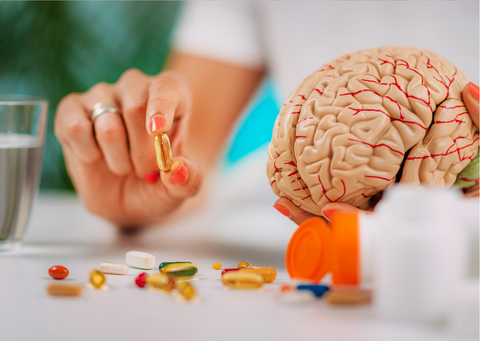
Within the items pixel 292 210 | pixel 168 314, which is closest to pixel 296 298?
pixel 168 314

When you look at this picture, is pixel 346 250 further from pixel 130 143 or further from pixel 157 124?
pixel 130 143

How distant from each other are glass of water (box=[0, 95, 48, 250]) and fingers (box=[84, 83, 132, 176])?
0.12 metres

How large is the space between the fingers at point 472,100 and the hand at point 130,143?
0.51 metres

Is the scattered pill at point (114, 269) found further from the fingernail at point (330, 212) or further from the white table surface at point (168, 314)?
the fingernail at point (330, 212)

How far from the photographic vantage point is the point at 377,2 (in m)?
1.61

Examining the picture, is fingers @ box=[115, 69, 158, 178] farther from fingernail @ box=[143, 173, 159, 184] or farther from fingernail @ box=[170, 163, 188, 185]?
fingernail @ box=[170, 163, 188, 185]

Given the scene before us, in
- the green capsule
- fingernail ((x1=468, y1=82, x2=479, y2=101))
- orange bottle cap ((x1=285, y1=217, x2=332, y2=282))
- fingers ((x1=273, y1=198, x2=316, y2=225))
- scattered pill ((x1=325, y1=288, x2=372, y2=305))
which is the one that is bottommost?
the green capsule

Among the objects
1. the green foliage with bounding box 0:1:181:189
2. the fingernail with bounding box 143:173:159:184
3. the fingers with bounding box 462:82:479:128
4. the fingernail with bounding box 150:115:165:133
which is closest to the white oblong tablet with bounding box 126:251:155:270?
the fingernail with bounding box 150:115:165:133

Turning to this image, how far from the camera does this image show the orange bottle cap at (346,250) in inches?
20.4

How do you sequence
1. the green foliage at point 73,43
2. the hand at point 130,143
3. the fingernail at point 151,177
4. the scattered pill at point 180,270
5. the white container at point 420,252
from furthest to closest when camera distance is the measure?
the green foliage at point 73,43 → the fingernail at point 151,177 → the hand at point 130,143 → the scattered pill at point 180,270 → the white container at point 420,252

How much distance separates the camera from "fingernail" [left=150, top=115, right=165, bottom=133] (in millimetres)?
825

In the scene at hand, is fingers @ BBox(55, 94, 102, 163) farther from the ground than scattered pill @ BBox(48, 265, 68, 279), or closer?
farther from the ground

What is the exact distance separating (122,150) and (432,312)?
755 mm

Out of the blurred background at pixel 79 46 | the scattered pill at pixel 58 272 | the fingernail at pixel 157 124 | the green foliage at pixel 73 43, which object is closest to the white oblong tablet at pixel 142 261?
the scattered pill at pixel 58 272
